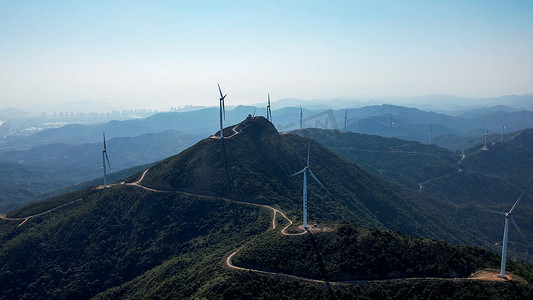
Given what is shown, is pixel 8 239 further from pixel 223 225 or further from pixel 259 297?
pixel 259 297

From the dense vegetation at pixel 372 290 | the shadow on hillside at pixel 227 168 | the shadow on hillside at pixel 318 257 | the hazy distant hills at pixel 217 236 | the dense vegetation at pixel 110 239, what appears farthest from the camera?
the shadow on hillside at pixel 227 168

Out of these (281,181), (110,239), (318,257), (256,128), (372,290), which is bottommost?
(110,239)

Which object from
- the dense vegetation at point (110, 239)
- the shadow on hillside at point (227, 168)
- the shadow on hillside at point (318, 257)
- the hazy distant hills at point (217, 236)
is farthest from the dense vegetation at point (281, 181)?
the shadow on hillside at point (318, 257)

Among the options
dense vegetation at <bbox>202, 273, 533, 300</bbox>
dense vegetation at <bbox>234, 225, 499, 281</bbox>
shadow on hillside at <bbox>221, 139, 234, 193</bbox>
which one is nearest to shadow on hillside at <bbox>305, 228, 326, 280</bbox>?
dense vegetation at <bbox>234, 225, 499, 281</bbox>

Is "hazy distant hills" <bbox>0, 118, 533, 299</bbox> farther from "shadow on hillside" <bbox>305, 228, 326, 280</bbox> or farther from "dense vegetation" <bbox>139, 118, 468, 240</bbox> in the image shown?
"dense vegetation" <bbox>139, 118, 468, 240</bbox>

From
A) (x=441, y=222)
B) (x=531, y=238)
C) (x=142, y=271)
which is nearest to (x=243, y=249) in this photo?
(x=142, y=271)

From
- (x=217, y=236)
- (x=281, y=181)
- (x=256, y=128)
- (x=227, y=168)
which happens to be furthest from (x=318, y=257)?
(x=256, y=128)

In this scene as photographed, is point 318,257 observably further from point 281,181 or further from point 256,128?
point 256,128

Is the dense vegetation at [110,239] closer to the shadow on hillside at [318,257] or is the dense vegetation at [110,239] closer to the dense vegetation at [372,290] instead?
the shadow on hillside at [318,257]

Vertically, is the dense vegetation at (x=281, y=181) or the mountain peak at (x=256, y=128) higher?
the mountain peak at (x=256, y=128)

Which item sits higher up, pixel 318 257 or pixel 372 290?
pixel 318 257

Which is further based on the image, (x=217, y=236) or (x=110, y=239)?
(x=110, y=239)
